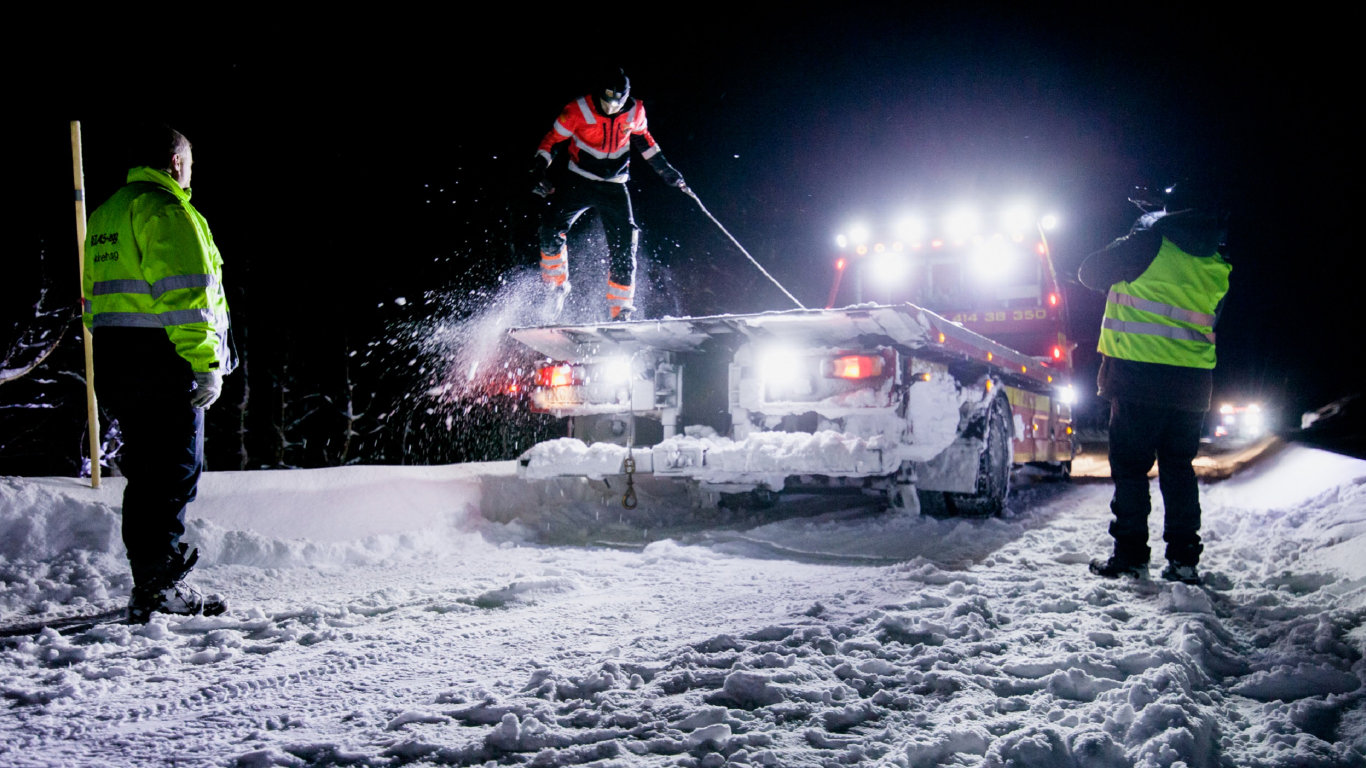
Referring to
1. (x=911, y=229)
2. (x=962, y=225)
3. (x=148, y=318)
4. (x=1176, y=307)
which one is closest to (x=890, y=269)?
(x=911, y=229)

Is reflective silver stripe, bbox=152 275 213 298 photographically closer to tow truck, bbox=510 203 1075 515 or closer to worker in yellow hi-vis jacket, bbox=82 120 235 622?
worker in yellow hi-vis jacket, bbox=82 120 235 622

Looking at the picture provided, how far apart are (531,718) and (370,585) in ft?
6.84

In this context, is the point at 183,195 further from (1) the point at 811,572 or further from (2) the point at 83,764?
(1) the point at 811,572

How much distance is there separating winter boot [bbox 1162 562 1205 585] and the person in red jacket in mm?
4145

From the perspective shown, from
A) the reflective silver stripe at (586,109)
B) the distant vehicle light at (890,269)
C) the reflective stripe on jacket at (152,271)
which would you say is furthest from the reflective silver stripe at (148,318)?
the distant vehicle light at (890,269)

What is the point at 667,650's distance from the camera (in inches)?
99.4

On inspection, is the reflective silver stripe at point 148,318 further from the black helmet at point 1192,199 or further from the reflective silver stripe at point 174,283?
the black helmet at point 1192,199

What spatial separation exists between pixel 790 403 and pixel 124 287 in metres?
3.58

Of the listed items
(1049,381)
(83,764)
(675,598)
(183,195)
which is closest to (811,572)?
(675,598)

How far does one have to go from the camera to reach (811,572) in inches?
155

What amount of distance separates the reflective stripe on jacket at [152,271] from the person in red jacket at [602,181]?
3.47 m

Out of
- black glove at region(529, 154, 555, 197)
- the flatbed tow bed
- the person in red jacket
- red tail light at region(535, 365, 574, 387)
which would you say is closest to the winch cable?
the flatbed tow bed

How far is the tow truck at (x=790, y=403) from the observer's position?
4871mm

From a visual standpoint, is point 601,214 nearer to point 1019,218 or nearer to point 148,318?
point 148,318
